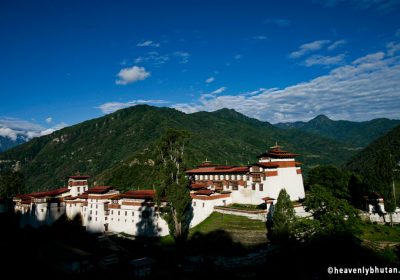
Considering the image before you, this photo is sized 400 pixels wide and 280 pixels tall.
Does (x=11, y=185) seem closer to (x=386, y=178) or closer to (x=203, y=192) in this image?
(x=203, y=192)

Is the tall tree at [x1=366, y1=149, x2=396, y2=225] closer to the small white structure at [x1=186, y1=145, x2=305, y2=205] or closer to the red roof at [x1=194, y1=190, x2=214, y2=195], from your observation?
the small white structure at [x1=186, y1=145, x2=305, y2=205]

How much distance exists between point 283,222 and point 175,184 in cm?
1931

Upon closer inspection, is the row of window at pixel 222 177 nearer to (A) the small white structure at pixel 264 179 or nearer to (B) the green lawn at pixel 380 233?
(A) the small white structure at pixel 264 179

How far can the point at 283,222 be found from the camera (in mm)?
45375

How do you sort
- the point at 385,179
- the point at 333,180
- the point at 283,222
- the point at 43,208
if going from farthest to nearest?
the point at 43,208 < the point at 333,180 < the point at 385,179 < the point at 283,222

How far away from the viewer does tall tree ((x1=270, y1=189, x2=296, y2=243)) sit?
147ft

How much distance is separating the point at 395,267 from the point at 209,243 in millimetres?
25307

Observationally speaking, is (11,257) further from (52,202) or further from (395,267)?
(395,267)

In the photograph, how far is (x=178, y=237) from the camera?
2151 inches

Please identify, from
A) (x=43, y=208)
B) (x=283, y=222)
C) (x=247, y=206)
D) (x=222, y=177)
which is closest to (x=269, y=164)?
(x=247, y=206)

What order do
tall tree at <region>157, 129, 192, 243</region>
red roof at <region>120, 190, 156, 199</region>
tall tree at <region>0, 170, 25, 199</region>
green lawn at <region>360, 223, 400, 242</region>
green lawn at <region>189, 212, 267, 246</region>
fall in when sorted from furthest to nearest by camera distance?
tall tree at <region>0, 170, 25, 199</region>, red roof at <region>120, 190, 156, 199</region>, tall tree at <region>157, 129, 192, 243</region>, green lawn at <region>360, 223, 400, 242</region>, green lawn at <region>189, 212, 267, 246</region>

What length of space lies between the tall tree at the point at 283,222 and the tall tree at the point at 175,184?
16.1 meters

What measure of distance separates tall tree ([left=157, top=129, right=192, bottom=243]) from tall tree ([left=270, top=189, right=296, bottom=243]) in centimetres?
1606

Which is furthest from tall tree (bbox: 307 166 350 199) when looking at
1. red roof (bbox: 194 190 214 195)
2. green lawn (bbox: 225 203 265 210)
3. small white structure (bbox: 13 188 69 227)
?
small white structure (bbox: 13 188 69 227)
